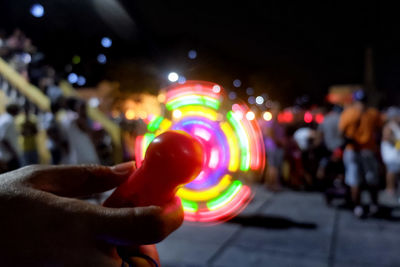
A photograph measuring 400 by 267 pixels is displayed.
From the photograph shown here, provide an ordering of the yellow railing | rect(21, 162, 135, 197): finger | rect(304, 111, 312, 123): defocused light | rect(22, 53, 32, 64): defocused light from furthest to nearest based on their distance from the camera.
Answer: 1. rect(304, 111, 312, 123): defocused light
2. rect(22, 53, 32, 64): defocused light
3. the yellow railing
4. rect(21, 162, 135, 197): finger

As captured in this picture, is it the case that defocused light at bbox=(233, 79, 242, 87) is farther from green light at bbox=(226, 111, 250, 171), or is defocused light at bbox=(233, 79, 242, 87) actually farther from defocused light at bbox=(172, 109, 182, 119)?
defocused light at bbox=(172, 109, 182, 119)

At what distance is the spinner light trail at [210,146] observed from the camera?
1.23m

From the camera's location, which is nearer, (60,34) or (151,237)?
(151,237)

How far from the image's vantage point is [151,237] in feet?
2.30

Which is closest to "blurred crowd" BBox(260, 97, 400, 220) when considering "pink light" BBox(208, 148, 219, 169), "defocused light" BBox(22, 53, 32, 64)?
"defocused light" BBox(22, 53, 32, 64)

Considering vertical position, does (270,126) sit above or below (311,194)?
above

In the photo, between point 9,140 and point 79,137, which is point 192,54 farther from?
point 9,140

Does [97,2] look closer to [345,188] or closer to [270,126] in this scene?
[270,126]

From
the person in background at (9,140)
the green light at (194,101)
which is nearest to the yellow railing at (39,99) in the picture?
the person in background at (9,140)

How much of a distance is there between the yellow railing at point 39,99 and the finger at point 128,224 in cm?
915

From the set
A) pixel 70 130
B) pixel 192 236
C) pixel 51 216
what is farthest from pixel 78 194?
pixel 70 130

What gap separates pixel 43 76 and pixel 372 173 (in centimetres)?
820

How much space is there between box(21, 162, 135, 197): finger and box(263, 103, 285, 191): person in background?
850cm

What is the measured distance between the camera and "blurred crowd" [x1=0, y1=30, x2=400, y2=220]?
6453 mm
